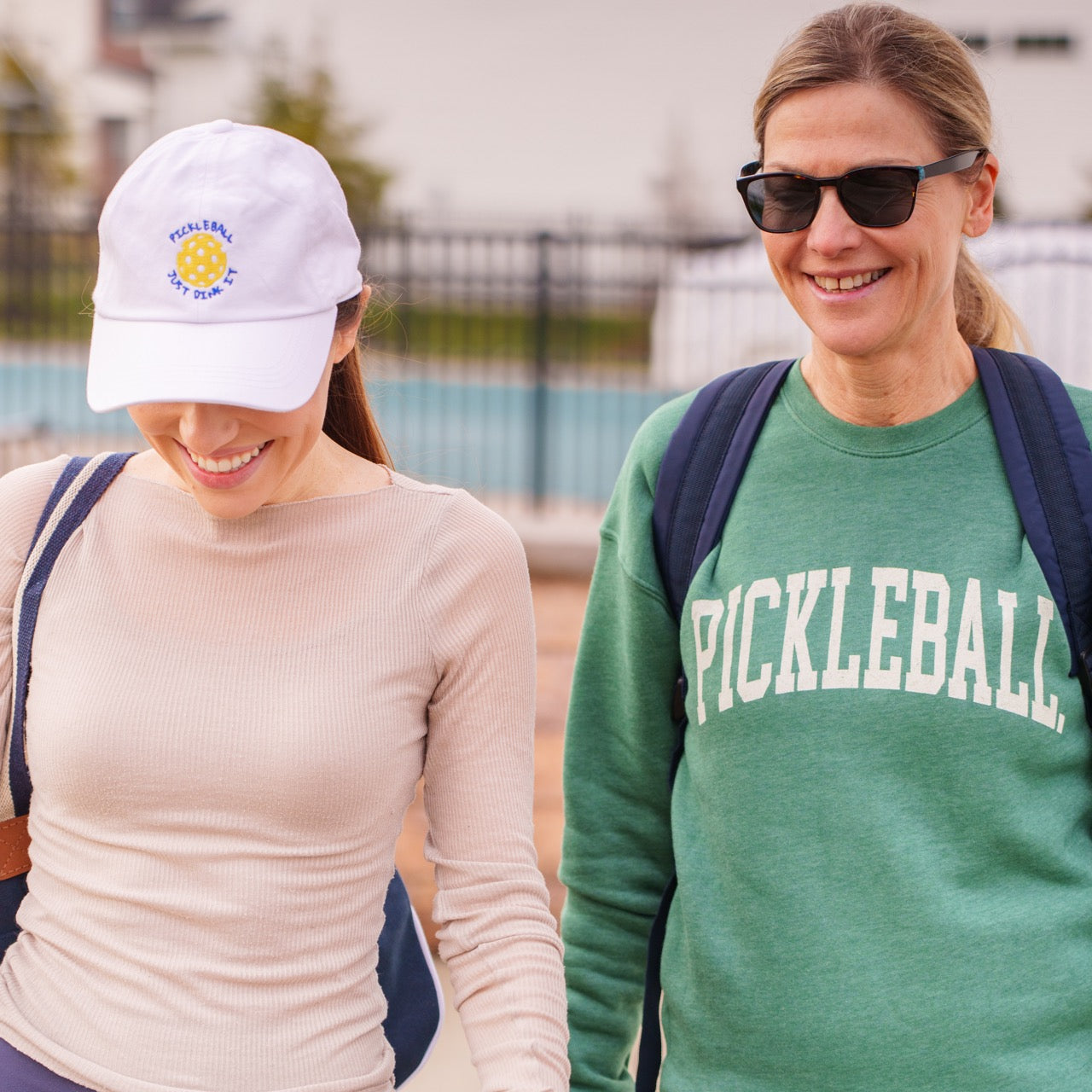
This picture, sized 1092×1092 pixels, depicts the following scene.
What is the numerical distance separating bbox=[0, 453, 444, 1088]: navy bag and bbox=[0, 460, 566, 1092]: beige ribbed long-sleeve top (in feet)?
0.05

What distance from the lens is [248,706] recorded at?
1641mm

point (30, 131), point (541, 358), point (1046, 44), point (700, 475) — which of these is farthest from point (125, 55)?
point (700, 475)

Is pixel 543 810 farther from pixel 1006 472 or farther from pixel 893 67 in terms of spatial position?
pixel 893 67

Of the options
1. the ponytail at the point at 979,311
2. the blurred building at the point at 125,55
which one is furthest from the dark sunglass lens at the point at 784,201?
the blurred building at the point at 125,55

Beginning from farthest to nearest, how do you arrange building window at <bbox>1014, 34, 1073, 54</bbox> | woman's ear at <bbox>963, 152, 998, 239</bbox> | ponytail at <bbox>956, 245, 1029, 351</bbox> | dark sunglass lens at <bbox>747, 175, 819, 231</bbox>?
building window at <bbox>1014, 34, 1073, 54</bbox>, ponytail at <bbox>956, 245, 1029, 351</bbox>, woman's ear at <bbox>963, 152, 998, 239</bbox>, dark sunglass lens at <bbox>747, 175, 819, 231</bbox>

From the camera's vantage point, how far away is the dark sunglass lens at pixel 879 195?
1.85 metres

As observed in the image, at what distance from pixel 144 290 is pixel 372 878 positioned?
67 cm

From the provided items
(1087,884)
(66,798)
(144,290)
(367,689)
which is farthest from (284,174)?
(1087,884)

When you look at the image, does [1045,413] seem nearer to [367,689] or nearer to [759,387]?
[759,387]

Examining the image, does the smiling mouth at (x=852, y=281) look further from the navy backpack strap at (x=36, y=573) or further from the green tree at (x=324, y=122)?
the green tree at (x=324, y=122)

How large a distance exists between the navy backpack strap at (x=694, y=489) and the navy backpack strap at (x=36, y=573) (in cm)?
72

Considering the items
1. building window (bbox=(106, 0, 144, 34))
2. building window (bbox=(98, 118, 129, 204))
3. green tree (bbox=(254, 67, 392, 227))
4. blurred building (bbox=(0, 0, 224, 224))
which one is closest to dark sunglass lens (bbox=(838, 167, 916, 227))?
green tree (bbox=(254, 67, 392, 227))

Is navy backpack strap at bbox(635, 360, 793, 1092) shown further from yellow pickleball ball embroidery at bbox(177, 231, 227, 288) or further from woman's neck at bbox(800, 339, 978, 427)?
yellow pickleball ball embroidery at bbox(177, 231, 227, 288)

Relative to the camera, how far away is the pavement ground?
371 cm
